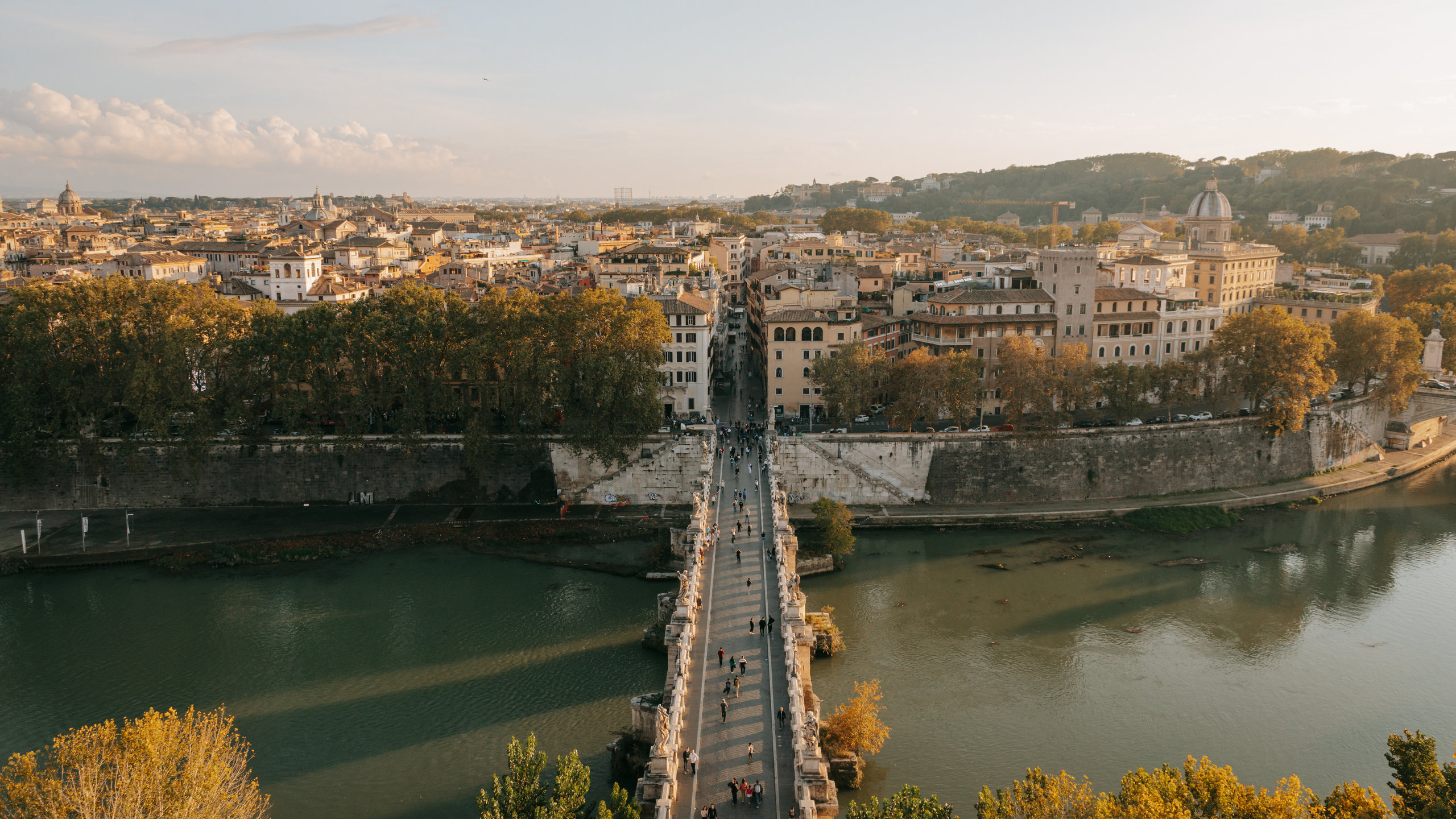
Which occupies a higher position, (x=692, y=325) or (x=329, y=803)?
(x=692, y=325)

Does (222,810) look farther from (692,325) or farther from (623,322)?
(692,325)

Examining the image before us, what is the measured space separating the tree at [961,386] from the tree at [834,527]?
23.1 feet

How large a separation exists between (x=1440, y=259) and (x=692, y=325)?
63.2 meters

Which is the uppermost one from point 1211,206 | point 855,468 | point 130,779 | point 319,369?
point 1211,206

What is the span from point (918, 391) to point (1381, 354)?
68.5ft

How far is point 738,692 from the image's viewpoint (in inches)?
697

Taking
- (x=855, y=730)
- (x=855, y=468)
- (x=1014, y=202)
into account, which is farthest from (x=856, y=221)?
(x=855, y=730)

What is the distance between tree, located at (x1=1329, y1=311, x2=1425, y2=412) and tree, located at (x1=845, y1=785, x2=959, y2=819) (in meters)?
34.2

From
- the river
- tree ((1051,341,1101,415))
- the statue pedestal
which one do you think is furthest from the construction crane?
the river

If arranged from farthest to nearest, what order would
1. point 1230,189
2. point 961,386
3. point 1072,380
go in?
point 1230,189 → point 1072,380 → point 961,386

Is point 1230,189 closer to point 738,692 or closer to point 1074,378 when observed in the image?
point 1074,378

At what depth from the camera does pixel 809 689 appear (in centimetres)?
1869

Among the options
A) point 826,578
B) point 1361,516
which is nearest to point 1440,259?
point 1361,516

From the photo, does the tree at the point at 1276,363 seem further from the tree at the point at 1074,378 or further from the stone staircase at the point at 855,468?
the stone staircase at the point at 855,468
